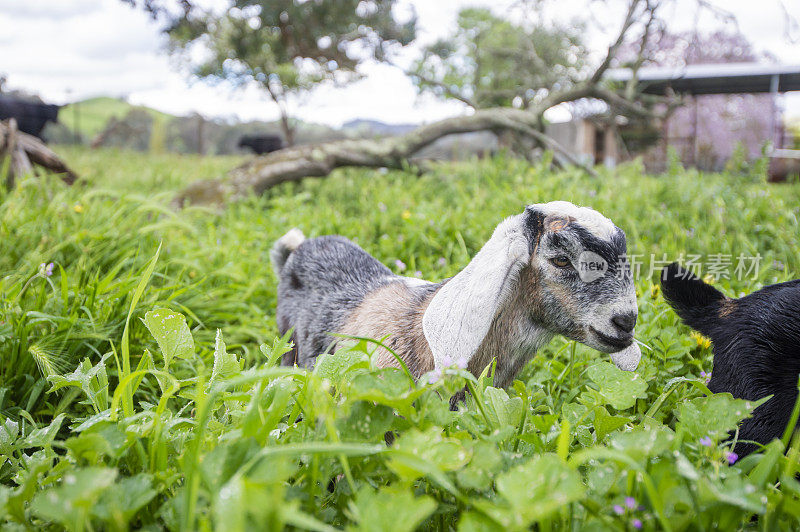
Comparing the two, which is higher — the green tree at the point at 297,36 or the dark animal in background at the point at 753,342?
the green tree at the point at 297,36

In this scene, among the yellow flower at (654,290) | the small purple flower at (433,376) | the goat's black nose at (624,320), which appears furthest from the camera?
the yellow flower at (654,290)

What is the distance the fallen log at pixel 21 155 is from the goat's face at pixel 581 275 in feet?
15.6

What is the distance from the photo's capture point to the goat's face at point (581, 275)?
1.47 metres

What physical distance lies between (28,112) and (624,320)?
9014mm

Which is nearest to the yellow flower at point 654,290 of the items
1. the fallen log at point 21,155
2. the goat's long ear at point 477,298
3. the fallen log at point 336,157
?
the goat's long ear at point 477,298

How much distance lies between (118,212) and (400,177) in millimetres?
3221

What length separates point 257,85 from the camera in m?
14.3

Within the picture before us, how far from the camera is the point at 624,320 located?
146 cm

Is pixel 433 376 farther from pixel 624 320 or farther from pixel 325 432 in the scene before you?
pixel 624 320

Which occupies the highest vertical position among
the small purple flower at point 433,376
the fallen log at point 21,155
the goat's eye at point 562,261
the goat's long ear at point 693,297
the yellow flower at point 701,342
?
the fallen log at point 21,155

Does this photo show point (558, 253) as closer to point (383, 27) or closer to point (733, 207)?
Answer: point (733, 207)

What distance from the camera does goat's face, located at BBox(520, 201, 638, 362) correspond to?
1472mm

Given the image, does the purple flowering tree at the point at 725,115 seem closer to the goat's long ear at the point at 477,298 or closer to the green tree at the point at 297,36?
the green tree at the point at 297,36

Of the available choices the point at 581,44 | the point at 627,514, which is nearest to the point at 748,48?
the point at 581,44
